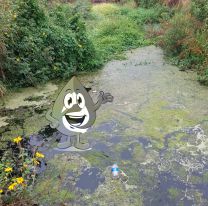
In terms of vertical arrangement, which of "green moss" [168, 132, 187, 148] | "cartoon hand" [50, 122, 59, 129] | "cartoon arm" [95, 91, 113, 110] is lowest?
"cartoon hand" [50, 122, 59, 129]

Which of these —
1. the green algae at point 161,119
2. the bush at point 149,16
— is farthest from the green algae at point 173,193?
the bush at point 149,16

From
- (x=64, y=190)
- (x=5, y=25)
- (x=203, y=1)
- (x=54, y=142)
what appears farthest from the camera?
(x=203, y=1)

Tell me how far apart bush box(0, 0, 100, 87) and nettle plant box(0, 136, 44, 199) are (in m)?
2.05

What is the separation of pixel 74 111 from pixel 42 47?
2.14m

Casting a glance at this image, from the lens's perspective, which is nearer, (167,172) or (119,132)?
(167,172)

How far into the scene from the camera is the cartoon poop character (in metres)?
5.73

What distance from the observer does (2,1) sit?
718 centimetres

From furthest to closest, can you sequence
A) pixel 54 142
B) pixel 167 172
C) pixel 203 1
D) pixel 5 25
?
pixel 203 1
pixel 5 25
pixel 54 142
pixel 167 172

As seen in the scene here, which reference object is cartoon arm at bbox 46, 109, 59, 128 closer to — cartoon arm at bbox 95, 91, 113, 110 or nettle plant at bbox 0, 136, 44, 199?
nettle plant at bbox 0, 136, 44, 199

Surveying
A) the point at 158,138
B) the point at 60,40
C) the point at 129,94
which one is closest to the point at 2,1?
the point at 60,40

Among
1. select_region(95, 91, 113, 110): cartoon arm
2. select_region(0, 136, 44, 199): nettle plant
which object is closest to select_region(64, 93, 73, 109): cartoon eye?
select_region(95, 91, 113, 110): cartoon arm

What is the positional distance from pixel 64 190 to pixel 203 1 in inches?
263

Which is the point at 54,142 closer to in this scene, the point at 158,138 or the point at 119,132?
the point at 119,132

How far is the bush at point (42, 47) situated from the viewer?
7.21m
